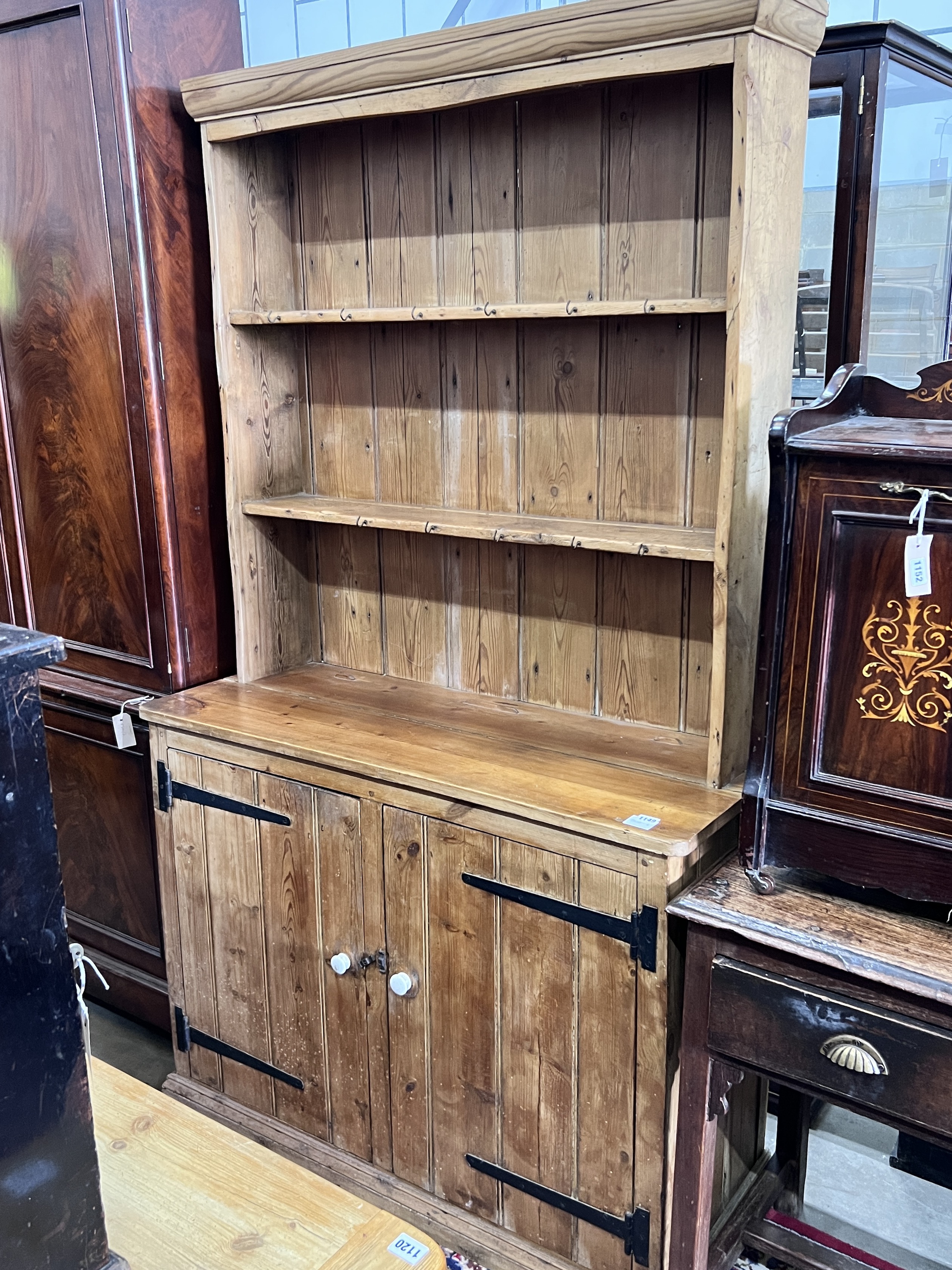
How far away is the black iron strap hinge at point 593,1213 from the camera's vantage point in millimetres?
1904

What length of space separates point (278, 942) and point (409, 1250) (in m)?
1.05

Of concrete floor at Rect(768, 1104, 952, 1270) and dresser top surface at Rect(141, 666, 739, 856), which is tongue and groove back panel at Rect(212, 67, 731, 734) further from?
concrete floor at Rect(768, 1104, 952, 1270)

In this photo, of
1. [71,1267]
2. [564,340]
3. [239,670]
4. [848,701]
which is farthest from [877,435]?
[239,670]

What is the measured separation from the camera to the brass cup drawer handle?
1.51 m

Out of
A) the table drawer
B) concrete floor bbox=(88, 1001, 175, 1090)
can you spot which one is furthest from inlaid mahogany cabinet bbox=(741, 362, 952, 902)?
concrete floor bbox=(88, 1001, 175, 1090)

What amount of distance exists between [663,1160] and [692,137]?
1784 millimetres

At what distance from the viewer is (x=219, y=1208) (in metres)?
1.49

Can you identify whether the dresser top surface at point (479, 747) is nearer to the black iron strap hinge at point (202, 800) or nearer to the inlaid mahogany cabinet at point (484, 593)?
the inlaid mahogany cabinet at point (484, 593)

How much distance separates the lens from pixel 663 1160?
6.09 feet

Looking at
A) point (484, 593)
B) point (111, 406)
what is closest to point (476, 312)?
point (484, 593)

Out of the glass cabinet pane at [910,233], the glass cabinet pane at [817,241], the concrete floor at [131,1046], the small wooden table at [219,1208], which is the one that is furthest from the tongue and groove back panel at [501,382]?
the small wooden table at [219,1208]

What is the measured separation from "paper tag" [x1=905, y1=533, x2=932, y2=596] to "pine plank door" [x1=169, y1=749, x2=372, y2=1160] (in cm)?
113

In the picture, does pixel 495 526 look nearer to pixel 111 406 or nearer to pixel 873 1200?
pixel 111 406

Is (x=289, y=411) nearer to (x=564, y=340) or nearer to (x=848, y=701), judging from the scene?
(x=564, y=340)
